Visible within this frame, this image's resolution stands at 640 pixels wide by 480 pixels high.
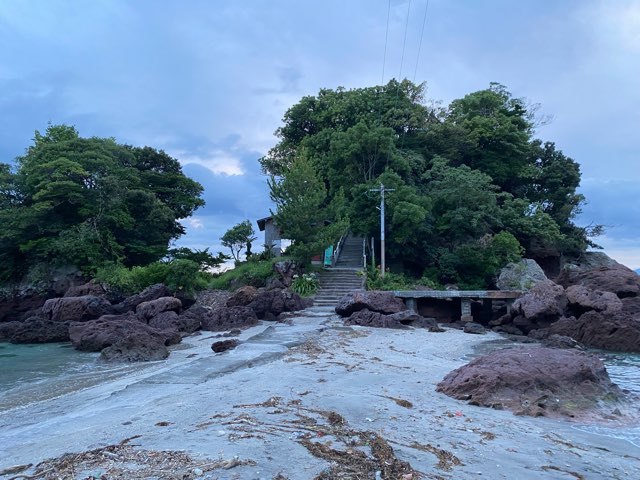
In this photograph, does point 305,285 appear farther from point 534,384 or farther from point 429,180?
point 534,384

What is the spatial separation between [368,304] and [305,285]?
5.88 m

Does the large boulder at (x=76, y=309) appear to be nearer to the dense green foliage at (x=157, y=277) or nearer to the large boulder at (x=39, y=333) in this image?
the large boulder at (x=39, y=333)

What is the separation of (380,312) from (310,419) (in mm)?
14175

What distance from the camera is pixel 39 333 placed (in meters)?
18.5

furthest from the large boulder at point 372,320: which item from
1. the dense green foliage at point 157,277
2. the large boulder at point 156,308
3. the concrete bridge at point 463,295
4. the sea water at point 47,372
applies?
the dense green foliage at point 157,277

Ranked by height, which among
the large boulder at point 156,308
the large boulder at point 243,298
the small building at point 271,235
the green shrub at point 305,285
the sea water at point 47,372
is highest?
the small building at point 271,235

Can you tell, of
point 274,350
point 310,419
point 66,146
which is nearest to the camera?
point 310,419

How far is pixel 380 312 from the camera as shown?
19.5 m

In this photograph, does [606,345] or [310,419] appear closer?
[310,419]

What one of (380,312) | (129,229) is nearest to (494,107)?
(380,312)

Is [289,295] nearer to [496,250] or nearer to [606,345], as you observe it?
[606,345]

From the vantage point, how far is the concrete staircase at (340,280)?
23.9m

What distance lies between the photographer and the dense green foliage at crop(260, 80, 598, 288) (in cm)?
2730

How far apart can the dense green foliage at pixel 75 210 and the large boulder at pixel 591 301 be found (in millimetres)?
25290
